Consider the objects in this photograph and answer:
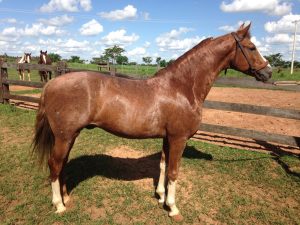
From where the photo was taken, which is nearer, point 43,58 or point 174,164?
point 174,164

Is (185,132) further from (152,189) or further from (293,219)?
(293,219)

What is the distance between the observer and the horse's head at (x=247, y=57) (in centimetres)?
344

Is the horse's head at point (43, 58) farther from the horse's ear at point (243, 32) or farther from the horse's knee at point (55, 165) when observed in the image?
the horse's ear at point (243, 32)

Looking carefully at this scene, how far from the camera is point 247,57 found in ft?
11.4

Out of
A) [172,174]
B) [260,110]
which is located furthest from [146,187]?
[260,110]

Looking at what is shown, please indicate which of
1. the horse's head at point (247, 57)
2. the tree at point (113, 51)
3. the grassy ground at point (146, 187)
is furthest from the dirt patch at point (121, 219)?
the tree at point (113, 51)

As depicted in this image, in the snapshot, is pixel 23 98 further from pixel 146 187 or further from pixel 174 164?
pixel 174 164

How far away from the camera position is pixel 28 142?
6.29m

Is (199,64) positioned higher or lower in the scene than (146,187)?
higher

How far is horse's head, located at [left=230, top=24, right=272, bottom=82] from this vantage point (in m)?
3.44

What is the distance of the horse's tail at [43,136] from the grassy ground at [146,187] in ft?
2.34

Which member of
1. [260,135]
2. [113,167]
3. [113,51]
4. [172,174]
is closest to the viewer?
[172,174]

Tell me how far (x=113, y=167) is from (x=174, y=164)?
183 centimetres

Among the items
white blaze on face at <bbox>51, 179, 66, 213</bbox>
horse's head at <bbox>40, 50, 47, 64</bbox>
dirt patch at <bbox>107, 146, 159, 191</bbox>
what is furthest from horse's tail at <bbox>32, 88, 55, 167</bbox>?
horse's head at <bbox>40, 50, 47, 64</bbox>
